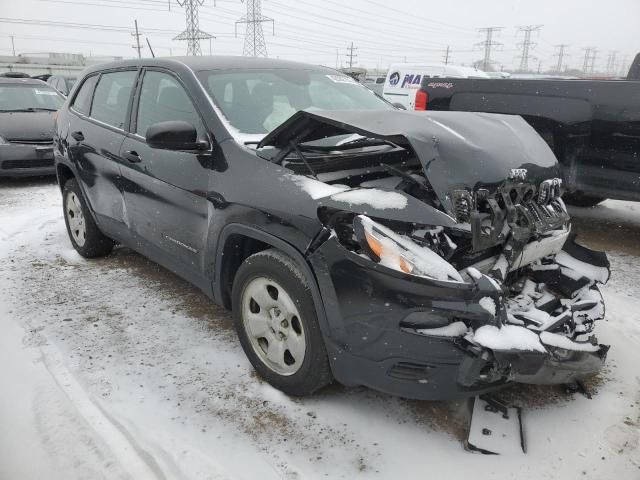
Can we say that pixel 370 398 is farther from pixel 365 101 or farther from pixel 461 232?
pixel 365 101

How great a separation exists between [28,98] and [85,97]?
5509mm

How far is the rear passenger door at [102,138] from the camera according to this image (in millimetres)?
3781

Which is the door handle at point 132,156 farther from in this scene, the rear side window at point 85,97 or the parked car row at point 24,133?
the parked car row at point 24,133

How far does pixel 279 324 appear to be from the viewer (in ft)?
8.29

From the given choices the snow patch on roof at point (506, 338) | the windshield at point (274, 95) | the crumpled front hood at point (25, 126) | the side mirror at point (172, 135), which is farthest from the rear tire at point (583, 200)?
the crumpled front hood at point (25, 126)

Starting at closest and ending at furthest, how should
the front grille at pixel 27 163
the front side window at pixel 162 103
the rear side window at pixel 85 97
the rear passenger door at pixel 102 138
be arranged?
the front side window at pixel 162 103 → the rear passenger door at pixel 102 138 → the rear side window at pixel 85 97 → the front grille at pixel 27 163

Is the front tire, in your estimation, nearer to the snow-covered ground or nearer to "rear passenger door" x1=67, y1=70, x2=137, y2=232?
the snow-covered ground

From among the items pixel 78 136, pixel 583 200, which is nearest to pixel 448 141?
pixel 78 136

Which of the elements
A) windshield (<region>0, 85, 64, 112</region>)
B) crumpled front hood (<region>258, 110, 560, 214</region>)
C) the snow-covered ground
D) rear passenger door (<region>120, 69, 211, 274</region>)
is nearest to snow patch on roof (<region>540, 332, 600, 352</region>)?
the snow-covered ground

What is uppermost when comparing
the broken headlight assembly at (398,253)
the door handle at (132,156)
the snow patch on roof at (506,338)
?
the door handle at (132,156)

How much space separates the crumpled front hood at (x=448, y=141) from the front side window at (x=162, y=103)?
2.51 feet

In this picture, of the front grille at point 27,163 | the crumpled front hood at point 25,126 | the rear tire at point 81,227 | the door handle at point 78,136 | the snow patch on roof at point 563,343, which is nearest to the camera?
the snow patch on roof at point 563,343

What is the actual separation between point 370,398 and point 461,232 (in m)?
1.01

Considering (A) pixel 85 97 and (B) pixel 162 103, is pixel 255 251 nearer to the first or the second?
(B) pixel 162 103
